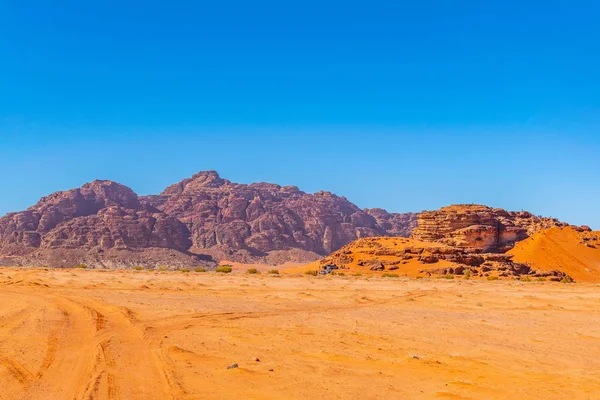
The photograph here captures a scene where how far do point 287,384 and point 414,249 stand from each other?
4518cm

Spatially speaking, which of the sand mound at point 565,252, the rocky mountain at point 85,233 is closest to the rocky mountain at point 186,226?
the rocky mountain at point 85,233

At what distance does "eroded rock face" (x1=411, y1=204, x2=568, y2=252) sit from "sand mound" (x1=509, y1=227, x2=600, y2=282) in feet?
9.55

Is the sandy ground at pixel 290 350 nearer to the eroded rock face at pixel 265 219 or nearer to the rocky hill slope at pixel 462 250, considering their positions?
the rocky hill slope at pixel 462 250

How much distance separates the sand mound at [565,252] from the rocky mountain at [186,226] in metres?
64.9

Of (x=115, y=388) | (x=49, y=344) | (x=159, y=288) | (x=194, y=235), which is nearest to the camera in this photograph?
(x=115, y=388)

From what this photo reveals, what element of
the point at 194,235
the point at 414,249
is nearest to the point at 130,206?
the point at 194,235

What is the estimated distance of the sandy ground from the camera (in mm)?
7902

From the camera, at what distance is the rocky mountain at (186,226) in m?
106

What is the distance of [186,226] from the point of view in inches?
5438

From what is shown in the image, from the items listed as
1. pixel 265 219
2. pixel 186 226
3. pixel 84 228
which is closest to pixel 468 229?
pixel 84 228

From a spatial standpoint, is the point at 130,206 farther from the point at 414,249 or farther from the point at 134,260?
the point at 414,249

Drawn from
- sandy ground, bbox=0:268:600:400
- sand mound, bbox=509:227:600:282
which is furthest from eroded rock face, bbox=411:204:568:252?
sandy ground, bbox=0:268:600:400

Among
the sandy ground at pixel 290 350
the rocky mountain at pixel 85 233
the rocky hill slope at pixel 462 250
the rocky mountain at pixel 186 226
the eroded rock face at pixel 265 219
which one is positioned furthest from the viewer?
the eroded rock face at pixel 265 219

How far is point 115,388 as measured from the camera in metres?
7.66
